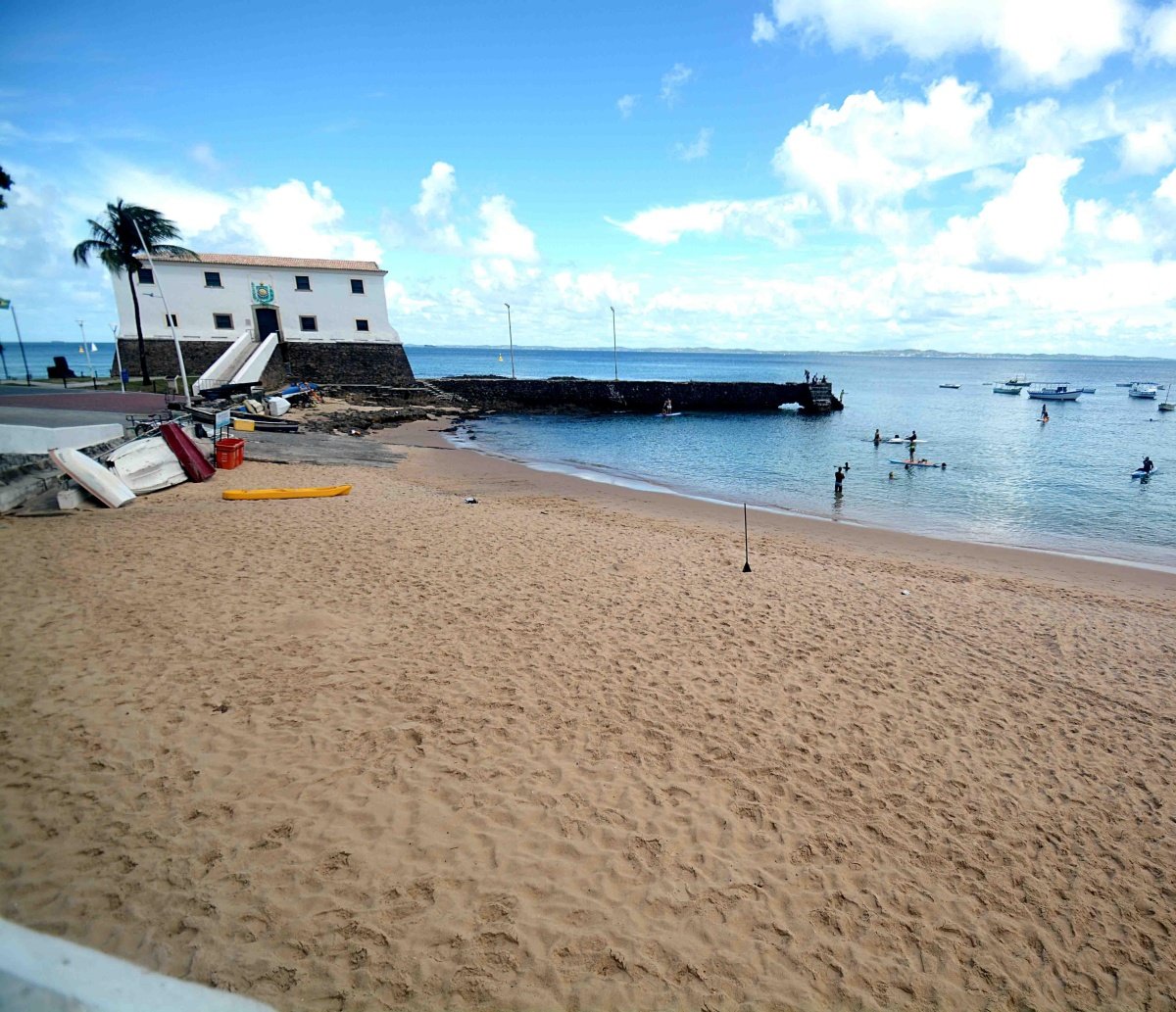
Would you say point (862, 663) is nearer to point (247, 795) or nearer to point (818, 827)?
point (818, 827)

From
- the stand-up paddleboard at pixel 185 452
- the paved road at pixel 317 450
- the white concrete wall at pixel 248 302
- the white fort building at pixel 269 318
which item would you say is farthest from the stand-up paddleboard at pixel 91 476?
the white concrete wall at pixel 248 302

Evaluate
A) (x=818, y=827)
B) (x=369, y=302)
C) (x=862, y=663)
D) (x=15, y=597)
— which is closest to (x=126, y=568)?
(x=15, y=597)

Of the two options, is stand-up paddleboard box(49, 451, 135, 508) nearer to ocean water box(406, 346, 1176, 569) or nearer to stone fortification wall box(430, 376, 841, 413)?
ocean water box(406, 346, 1176, 569)

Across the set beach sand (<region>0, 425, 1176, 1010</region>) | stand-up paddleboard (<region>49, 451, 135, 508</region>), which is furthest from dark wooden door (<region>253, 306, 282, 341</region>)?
beach sand (<region>0, 425, 1176, 1010</region>)

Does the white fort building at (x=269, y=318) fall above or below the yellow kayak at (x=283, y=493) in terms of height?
above

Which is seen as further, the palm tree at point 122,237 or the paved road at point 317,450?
the palm tree at point 122,237

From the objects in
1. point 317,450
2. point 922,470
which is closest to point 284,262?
point 317,450

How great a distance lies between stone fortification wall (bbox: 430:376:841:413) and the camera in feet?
177

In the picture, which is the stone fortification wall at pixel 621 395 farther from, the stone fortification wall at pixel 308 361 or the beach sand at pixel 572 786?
the beach sand at pixel 572 786

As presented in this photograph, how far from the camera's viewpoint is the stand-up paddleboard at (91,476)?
510 inches

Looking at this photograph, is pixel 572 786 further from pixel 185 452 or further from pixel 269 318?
pixel 269 318

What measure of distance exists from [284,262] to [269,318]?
3.95 m

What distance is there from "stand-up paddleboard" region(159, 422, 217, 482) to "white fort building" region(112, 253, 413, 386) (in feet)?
66.1

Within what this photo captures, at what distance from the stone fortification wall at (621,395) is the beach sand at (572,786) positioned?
44.4 m
